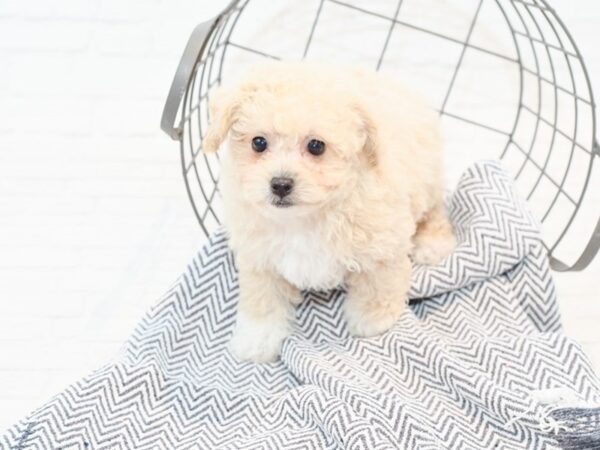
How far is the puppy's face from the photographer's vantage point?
5.32 feet

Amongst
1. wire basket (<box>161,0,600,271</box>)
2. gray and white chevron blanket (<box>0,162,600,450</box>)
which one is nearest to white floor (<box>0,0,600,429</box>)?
wire basket (<box>161,0,600,271</box>)

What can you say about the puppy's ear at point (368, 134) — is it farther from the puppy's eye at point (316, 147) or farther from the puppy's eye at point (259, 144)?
the puppy's eye at point (259, 144)

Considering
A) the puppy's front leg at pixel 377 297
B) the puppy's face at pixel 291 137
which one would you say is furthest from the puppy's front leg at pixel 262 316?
the puppy's face at pixel 291 137

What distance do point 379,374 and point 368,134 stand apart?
566mm

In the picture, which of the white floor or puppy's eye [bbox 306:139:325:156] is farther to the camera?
the white floor

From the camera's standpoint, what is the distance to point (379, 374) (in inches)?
74.5

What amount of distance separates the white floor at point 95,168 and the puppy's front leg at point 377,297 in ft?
2.15

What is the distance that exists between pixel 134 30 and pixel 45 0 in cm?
27

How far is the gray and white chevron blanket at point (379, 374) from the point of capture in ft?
5.71

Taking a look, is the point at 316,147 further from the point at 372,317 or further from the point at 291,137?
the point at 372,317

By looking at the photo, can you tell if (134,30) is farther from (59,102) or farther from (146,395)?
(146,395)

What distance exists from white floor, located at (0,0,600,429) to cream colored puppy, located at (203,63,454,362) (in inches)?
20.6

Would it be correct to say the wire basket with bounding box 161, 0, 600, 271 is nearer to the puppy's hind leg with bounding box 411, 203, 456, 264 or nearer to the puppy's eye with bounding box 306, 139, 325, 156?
the puppy's hind leg with bounding box 411, 203, 456, 264

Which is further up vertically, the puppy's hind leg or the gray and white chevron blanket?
the puppy's hind leg
